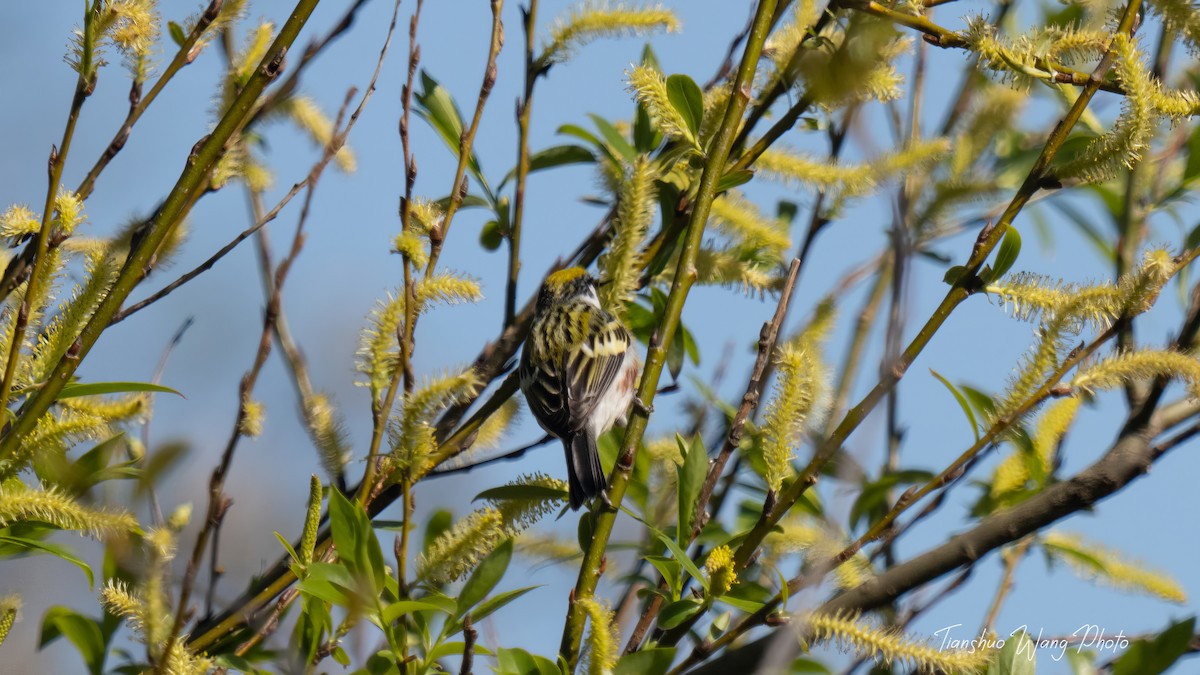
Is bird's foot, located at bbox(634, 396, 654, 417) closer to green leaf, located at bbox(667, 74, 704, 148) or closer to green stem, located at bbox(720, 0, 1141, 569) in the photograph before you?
green stem, located at bbox(720, 0, 1141, 569)

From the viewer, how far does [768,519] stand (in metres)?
2.26

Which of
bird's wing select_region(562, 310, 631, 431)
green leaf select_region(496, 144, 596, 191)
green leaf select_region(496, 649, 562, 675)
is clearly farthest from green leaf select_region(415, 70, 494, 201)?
green leaf select_region(496, 649, 562, 675)

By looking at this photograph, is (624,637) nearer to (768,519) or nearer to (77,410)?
(768,519)

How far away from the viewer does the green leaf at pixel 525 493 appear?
273 cm

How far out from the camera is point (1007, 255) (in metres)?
2.32

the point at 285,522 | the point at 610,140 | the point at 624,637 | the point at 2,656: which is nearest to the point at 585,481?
the point at 624,637

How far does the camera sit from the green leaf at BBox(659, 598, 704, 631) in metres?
2.35

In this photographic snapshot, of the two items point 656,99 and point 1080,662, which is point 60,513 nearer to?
point 656,99

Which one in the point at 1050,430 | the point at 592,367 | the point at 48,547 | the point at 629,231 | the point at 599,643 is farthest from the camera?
the point at 592,367

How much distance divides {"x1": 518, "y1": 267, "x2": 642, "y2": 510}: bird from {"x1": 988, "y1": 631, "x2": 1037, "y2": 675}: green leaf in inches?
91.6

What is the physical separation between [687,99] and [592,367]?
214 centimetres

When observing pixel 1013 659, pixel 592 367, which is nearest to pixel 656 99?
pixel 1013 659

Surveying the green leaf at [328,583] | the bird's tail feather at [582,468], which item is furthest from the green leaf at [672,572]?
the bird's tail feather at [582,468]

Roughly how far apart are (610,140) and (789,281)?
1.38m
